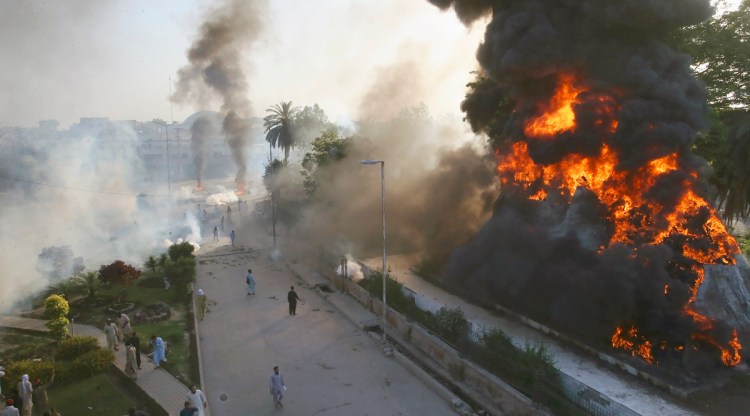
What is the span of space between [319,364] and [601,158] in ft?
43.5

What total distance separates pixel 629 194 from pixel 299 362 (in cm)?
1349

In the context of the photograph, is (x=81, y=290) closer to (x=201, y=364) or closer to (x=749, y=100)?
(x=201, y=364)

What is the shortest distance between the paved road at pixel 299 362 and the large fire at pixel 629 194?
722 cm

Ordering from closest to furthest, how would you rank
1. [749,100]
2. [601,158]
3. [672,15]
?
[672,15] → [601,158] → [749,100]

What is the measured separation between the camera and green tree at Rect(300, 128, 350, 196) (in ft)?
116

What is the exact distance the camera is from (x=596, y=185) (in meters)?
20.2

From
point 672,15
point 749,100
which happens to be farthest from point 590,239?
point 749,100

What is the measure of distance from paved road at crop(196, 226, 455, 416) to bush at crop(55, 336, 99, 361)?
11.0 feet

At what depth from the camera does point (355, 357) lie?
1688cm

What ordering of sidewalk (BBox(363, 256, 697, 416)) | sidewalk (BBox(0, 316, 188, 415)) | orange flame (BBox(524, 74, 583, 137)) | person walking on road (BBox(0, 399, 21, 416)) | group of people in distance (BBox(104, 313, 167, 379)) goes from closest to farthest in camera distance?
person walking on road (BBox(0, 399, 21, 416))
sidewalk (BBox(363, 256, 697, 416))
sidewalk (BBox(0, 316, 188, 415))
group of people in distance (BBox(104, 313, 167, 379))
orange flame (BBox(524, 74, 583, 137))

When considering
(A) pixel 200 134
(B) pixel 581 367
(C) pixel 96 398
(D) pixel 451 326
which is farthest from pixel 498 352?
(A) pixel 200 134

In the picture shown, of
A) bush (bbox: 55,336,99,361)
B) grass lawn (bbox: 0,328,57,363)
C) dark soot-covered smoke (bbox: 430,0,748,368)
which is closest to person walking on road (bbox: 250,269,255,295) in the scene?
grass lawn (bbox: 0,328,57,363)

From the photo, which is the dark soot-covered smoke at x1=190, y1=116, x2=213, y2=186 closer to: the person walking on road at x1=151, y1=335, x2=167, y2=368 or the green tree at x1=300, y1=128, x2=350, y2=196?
the green tree at x1=300, y1=128, x2=350, y2=196

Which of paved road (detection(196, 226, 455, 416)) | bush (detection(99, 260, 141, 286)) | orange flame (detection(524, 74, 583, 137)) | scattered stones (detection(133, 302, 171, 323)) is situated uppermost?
orange flame (detection(524, 74, 583, 137))
